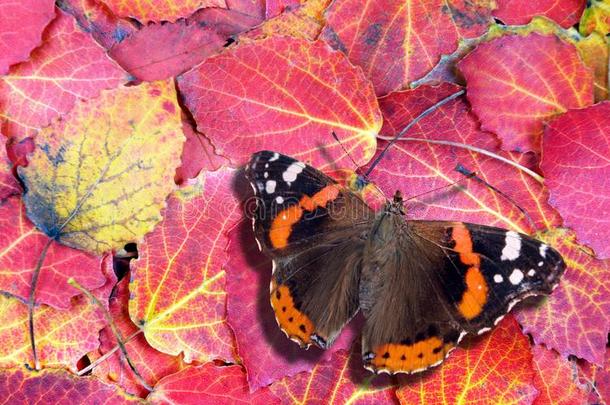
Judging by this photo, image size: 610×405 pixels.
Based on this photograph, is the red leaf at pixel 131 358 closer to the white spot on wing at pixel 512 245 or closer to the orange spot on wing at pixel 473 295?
the orange spot on wing at pixel 473 295

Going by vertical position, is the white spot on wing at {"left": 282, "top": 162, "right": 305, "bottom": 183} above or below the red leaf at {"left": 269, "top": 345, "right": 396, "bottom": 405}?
above

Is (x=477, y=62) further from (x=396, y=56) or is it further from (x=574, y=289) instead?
(x=574, y=289)

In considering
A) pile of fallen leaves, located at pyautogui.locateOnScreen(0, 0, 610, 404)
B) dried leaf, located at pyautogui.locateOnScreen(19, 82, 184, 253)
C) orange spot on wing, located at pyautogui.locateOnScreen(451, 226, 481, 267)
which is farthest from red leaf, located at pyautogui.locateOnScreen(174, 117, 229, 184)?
orange spot on wing, located at pyautogui.locateOnScreen(451, 226, 481, 267)

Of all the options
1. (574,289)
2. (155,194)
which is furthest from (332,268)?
(574,289)

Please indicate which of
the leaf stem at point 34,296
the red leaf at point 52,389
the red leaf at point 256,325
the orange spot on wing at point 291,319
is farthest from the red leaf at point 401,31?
the red leaf at point 52,389

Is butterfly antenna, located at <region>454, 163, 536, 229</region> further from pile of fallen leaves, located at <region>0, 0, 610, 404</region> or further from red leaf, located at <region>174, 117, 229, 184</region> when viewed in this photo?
red leaf, located at <region>174, 117, 229, 184</region>
